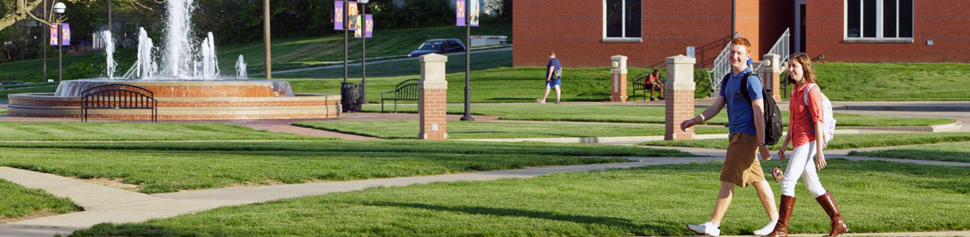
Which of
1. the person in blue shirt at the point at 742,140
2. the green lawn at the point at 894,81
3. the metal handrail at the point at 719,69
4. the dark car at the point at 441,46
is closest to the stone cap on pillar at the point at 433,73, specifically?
the person in blue shirt at the point at 742,140

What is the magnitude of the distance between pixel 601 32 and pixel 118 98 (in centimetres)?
2126

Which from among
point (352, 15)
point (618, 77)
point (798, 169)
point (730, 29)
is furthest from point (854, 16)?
point (798, 169)

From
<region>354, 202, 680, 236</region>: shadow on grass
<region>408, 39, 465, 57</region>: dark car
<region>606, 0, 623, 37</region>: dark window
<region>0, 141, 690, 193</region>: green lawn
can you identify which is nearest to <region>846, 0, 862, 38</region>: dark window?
<region>606, 0, 623, 37</region>: dark window

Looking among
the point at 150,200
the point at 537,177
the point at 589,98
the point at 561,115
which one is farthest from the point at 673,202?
the point at 589,98

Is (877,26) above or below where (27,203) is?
above

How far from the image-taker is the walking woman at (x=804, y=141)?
983 centimetres

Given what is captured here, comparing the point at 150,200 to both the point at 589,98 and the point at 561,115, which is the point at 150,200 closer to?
the point at 561,115

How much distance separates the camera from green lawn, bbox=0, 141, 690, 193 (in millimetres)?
14133

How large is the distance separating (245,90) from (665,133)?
11344mm

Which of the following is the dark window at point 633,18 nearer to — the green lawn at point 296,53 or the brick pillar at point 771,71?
the brick pillar at point 771,71

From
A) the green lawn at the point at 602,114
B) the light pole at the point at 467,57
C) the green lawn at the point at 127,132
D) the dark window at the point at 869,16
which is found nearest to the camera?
the green lawn at the point at 127,132

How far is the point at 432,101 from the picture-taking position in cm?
2227

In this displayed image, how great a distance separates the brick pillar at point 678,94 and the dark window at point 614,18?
24.6m

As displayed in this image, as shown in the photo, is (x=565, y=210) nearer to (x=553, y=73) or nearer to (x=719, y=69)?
(x=553, y=73)
